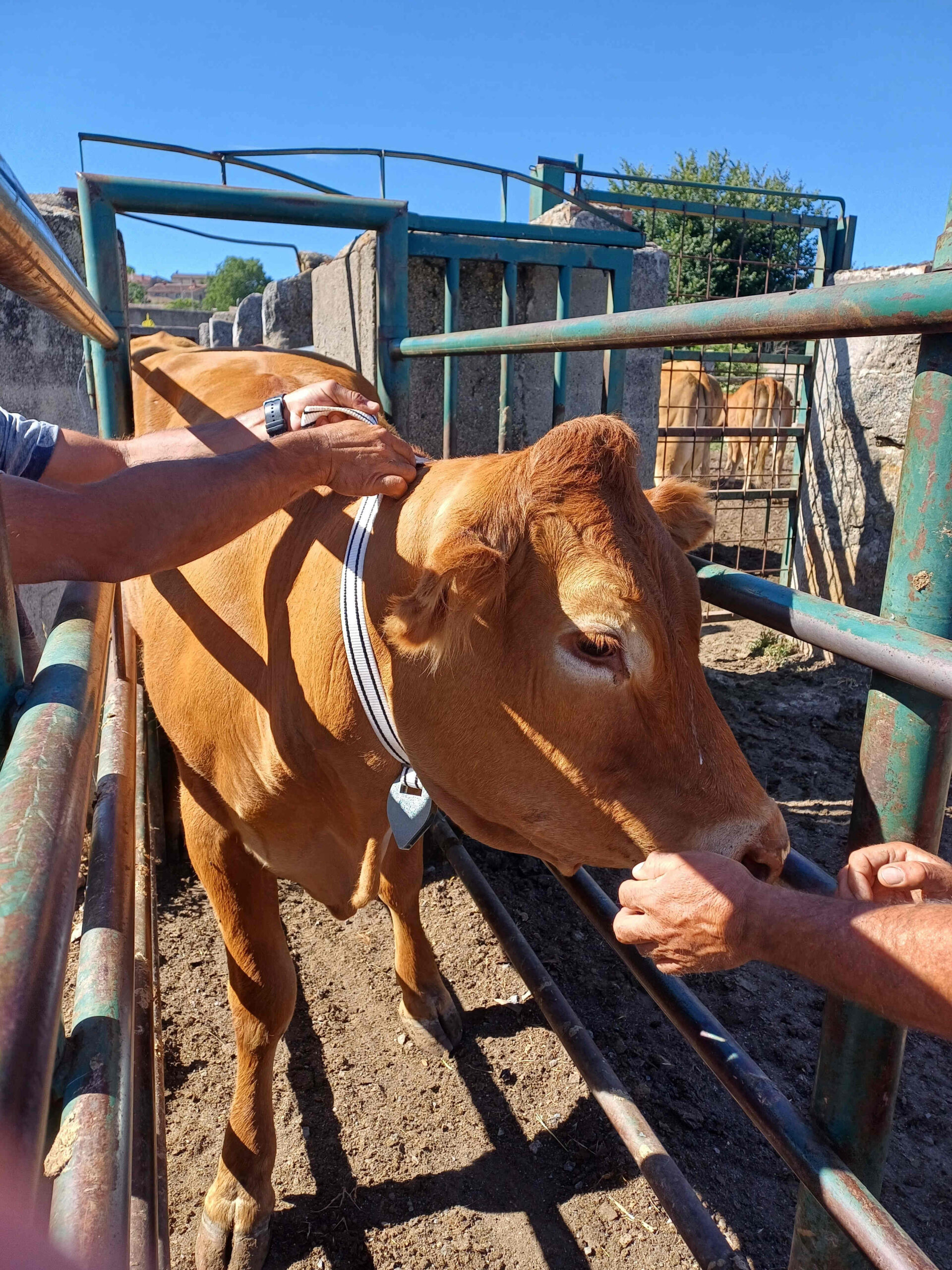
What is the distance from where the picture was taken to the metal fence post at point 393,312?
302cm

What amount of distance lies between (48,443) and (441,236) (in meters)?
1.98

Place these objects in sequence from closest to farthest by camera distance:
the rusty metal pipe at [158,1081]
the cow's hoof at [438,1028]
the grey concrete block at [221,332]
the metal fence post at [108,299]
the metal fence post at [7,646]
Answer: the metal fence post at [7,646], the rusty metal pipe at [158,1081], the metal fence post at [108,299], the cow's hoof at [438,1028], the grey concrete block at [221,332]

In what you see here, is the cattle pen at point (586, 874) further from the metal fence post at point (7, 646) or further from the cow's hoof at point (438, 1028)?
the cow's hoof at point (438, 1028)

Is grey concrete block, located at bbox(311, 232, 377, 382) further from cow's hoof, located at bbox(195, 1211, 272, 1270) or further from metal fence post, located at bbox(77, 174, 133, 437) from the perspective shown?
cow's hoof, located at bbox(195, 1211, 272, 1270)

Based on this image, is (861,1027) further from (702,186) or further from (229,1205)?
(702,186)

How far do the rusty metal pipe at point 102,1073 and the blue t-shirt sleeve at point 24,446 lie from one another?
1050 mm

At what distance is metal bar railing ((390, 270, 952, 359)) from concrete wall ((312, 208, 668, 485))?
2097mm

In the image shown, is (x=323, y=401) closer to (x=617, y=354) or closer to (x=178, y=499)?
(x=178, y=499)

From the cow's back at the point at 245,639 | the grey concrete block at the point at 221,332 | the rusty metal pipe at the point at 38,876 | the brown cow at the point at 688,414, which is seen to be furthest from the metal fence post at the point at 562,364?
the grey concrete block at the point at 221,332

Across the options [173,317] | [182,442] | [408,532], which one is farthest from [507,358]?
[173,317]

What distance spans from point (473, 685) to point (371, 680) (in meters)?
0.22

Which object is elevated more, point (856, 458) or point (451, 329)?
point (451, 329)

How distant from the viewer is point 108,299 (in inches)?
110

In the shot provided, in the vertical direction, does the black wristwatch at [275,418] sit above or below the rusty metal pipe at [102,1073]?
above
